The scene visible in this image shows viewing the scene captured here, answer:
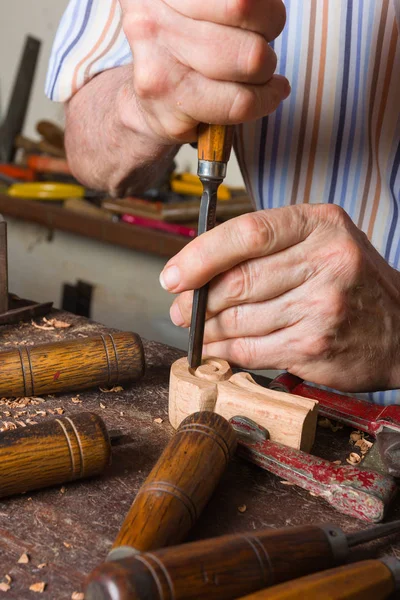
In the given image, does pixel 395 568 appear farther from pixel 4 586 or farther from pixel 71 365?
pixel 71 365

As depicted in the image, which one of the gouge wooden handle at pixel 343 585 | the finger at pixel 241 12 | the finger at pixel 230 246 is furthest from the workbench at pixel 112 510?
the finger at pixel 241 12

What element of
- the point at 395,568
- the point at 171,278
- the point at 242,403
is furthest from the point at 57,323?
the point at 395,568

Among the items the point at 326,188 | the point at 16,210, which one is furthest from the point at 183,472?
the point at 16,210

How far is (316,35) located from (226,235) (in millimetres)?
715

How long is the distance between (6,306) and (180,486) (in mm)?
758

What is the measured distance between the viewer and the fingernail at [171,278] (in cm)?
102

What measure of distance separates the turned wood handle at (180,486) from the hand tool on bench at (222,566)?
69 millimetres

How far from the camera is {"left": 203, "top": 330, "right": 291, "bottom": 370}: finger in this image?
3.73ft

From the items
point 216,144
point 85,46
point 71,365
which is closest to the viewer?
point 216,144

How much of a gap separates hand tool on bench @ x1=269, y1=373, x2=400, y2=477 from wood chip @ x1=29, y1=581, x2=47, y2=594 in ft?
1.46

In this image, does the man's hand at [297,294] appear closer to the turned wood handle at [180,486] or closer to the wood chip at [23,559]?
the turned wood handle at [180,486]

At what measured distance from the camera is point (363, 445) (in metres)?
1.02

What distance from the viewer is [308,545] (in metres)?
0.69

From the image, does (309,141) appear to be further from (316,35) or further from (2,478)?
(2,478)
